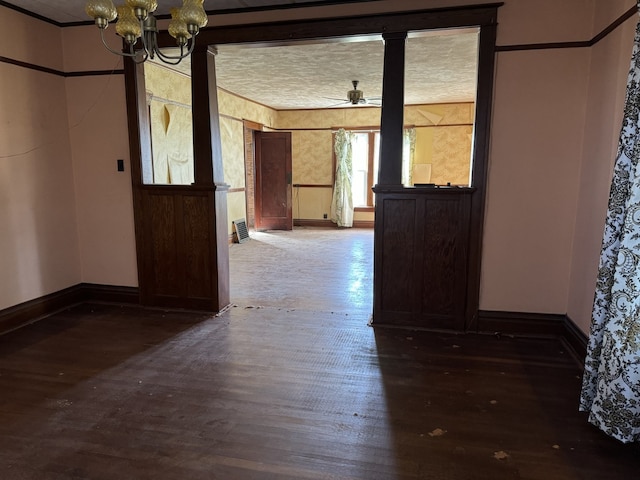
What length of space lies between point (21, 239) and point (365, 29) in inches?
129

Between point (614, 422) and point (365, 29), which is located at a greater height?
point (365, 29)

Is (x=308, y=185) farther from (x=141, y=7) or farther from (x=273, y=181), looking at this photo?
(x=141, y=7)

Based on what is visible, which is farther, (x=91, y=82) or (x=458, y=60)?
(x=458, y=60)

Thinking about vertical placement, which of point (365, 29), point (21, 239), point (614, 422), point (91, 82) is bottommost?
point (614, 422)

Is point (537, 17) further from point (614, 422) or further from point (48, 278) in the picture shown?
point (48, 278)

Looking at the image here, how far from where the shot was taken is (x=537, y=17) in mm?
3029

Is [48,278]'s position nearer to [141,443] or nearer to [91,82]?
[91,82]

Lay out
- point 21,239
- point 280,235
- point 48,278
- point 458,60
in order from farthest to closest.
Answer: point 280,235 → point 458,60 → point 48,278 → point 21,239

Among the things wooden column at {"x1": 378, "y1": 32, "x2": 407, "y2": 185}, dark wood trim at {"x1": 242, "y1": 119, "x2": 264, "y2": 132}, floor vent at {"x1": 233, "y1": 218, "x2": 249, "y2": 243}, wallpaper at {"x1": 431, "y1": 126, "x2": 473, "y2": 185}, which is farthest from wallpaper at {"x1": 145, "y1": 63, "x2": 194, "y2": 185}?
wallpaper at {"x1": 431, "y1": 126, "x2": 473, "y2": 185}

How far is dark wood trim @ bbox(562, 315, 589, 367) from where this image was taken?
9.33 ft

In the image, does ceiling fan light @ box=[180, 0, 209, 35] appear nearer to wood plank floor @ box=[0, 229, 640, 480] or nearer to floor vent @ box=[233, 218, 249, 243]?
wood plank floor @ box=[0, 229, 640, 480]

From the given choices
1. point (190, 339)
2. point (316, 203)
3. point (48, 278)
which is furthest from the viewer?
point (316, 203)

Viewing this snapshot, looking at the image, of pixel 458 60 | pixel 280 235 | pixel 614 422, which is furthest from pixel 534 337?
pixel 280 235

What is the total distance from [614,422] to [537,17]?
8.70ft
